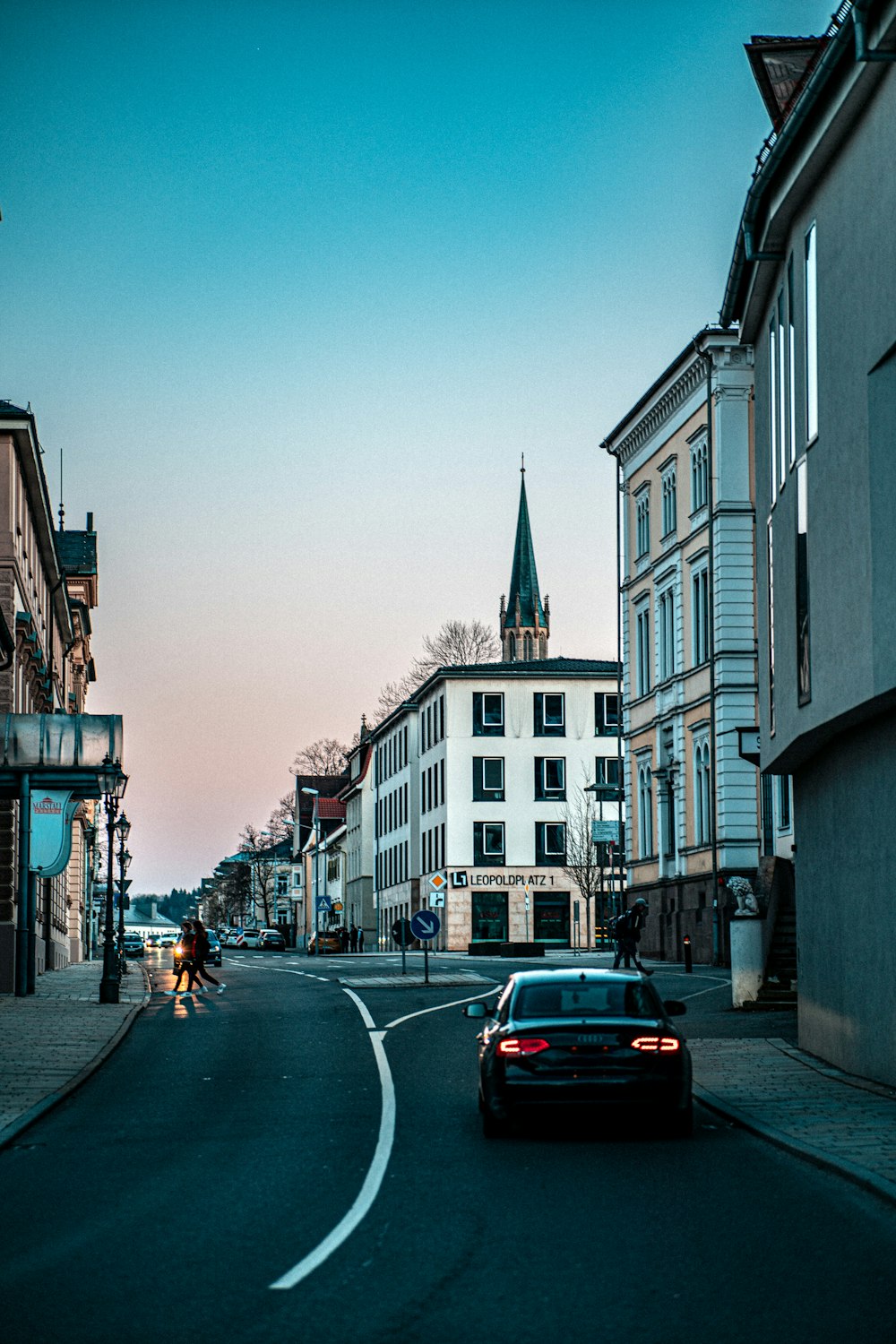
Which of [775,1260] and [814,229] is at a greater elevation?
[814,229]

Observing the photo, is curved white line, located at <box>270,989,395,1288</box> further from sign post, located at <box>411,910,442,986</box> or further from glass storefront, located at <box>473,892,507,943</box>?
glass storefront, located at <box>473,892,507,943</box>

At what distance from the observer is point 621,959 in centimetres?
4641

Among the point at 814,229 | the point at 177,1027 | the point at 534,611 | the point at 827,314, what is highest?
the point at 534,611

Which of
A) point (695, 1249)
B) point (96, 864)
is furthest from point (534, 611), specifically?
point (695, 1249)

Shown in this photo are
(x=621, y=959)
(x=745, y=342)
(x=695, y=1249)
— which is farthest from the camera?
(x=621, y=959)

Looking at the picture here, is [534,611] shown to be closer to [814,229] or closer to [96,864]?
[96,864]

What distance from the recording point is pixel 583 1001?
620 inches

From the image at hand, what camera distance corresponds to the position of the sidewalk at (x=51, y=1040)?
18.7m

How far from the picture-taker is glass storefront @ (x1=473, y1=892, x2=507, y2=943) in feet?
273

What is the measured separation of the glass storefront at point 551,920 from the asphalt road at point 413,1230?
6442 cm

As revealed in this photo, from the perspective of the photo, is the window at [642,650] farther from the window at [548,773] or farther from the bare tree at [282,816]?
the bare tree at [282,816]

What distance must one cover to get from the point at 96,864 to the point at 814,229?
77.8 m

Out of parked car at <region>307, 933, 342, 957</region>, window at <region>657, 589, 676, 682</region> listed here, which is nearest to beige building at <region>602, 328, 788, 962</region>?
window at <region>657, 589, 676, 682</region>

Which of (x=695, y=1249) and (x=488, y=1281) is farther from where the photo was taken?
(x=695, y=1249)
